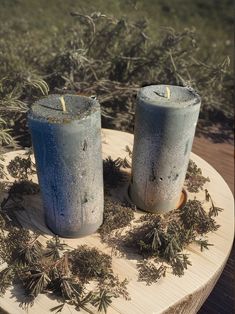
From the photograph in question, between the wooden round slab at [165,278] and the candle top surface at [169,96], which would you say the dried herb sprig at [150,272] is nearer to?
the wooden round slab at [165,278]

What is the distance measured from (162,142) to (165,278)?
65cm

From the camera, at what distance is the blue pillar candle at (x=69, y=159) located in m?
1.59

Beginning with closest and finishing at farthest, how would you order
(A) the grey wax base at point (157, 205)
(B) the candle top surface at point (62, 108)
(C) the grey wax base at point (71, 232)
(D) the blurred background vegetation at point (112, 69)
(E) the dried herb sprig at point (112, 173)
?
1. (B) the candle top surface at point (62, 108)
2. (C) the grey wax base at point (71, 232)
3. (A) the grey wax base at point (157, 205)
4. (E) the dried herb sprig at point (112, 173)
5. (D) the blurred background vegetation at point (112, 69)

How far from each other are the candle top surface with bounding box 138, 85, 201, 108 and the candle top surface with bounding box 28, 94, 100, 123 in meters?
0.28

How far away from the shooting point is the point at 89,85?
3174mm

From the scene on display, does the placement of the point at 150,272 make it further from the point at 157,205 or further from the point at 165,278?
the point at 157,205

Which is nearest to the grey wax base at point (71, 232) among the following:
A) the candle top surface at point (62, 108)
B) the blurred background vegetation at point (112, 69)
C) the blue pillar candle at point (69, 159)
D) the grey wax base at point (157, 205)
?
the blue pillar candle at point (69, 159)

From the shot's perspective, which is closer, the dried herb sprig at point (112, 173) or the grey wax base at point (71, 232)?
the grey wax base at point (71, 232)

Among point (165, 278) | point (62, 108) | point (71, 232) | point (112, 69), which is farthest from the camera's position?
point (112, 69)

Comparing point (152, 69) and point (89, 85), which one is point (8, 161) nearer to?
point (89, 85)

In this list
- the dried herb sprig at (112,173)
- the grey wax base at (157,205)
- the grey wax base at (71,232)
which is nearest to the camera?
the grey wax base at (71,232)

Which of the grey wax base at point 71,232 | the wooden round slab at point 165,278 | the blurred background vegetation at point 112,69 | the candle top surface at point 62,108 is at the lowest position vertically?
the wooden round slab at point 165,278

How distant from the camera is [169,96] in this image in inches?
72.2

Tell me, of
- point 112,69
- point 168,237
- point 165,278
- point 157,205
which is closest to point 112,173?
point 157,205
